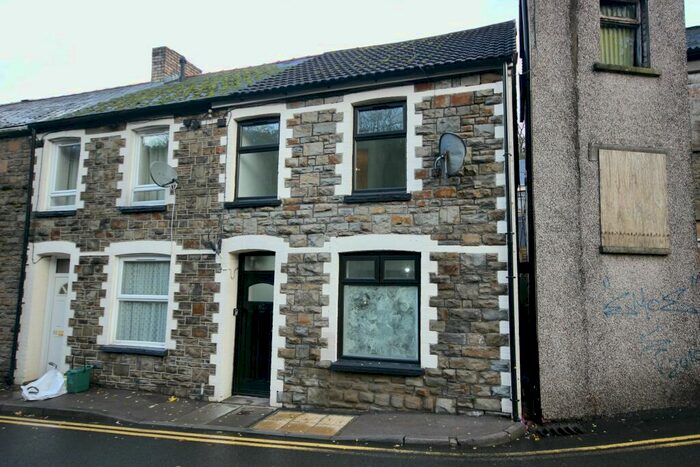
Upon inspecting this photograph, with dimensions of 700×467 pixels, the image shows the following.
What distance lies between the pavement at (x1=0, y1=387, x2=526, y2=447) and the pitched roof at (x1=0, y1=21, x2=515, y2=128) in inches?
228

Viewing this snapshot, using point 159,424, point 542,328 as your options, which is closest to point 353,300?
point 542,328

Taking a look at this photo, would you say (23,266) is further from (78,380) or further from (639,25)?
(639,25)

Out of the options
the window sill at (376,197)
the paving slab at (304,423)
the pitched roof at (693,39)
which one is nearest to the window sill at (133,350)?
the paving slab at (304,423)

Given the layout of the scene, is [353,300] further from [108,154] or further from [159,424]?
[108,154]

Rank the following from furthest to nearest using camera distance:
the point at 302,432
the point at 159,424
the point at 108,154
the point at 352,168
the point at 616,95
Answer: the point at 108,154, the point at 352,168, the point at 616,95, the point at 159,424, the point at 302,432

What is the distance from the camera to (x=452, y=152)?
799 cm

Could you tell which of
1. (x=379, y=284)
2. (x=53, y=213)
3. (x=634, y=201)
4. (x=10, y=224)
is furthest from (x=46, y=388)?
(x=634, y=201)

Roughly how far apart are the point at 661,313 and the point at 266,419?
660cm

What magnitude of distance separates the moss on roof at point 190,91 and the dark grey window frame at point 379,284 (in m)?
4.58

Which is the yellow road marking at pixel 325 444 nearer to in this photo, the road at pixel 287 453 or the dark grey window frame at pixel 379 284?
the road at pixel 287 453

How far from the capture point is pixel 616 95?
840 centimetres

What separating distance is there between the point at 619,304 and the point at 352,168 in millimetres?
5002

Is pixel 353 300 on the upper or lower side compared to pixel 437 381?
upper

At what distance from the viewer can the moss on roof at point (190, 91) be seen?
10.7 meters
